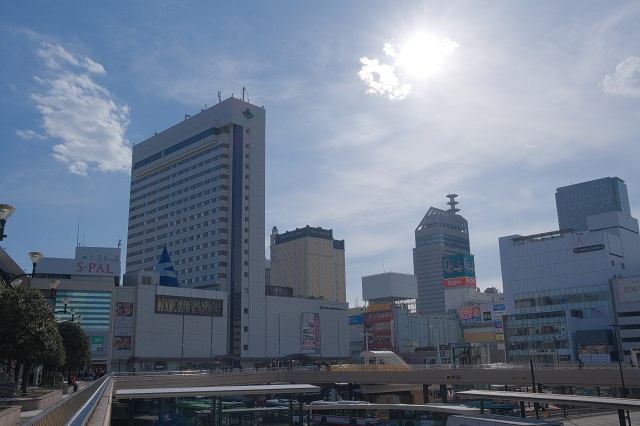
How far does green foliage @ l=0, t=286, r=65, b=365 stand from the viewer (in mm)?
33938

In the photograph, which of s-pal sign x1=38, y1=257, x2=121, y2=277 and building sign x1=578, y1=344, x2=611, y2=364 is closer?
s-pal sign x1=38, y1=257, x2=121, y2=277

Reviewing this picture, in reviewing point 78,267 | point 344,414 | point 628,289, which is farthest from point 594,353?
point 78,267

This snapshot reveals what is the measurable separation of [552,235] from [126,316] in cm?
9509

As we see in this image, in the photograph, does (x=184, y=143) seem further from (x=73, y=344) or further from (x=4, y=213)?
(x=4, y=213)

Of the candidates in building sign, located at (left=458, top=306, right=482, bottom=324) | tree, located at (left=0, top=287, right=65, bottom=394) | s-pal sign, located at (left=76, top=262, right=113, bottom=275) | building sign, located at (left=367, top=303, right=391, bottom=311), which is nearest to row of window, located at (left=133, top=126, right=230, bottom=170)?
s-pal sign, located at (left=76, top=262, right=113, bottom=275)

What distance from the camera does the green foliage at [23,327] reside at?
111 ft

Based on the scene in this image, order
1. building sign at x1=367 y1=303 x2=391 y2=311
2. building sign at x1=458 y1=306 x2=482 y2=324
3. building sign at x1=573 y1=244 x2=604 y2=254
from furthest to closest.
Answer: building sign at x1=367 y1=303 x2=391 y2=311 → building sign at x1=458 y1=306 x2=482 y2=324 → building sign at x1=573 y1=244 x2=604 y2=254

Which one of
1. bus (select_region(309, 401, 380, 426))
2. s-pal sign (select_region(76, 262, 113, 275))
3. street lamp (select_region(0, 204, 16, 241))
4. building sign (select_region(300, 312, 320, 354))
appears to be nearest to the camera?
street lamp (select_region(0, 204, 16, 241))

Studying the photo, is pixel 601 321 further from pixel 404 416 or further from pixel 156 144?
pixel 156 144

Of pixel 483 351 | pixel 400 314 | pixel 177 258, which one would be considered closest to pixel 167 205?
pixel 177 258

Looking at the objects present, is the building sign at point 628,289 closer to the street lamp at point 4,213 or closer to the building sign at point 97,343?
the building sign at point 97,343

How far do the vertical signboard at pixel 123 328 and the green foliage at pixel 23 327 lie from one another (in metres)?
75.3

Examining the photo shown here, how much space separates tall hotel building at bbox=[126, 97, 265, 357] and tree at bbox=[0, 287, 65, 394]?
3711 inches

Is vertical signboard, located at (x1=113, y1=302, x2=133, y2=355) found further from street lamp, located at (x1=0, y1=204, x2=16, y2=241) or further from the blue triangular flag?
street lamp, located at (x1=0, y1=204, x2=16, y2=241)
